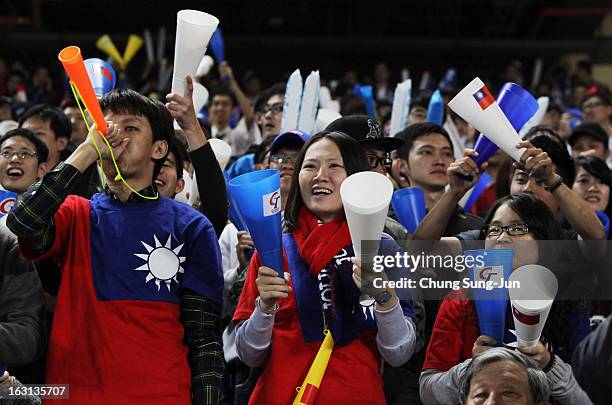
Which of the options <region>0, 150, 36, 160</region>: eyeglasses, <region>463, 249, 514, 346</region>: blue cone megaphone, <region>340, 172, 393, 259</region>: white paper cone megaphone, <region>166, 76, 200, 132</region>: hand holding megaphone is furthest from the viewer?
<region>0, 150, 36, 160</region>: eyeglasses

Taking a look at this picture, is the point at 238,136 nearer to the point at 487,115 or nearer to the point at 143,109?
the point at 487,115

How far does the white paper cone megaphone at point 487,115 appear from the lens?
3.88m

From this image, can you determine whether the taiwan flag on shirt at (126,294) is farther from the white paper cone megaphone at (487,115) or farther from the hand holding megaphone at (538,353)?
the white paper cone megaphone at (487,115)

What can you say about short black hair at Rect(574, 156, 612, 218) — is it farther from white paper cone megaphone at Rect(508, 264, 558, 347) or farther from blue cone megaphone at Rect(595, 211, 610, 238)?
white paper cone megaphone at Rect(508, 264, 558, 347)

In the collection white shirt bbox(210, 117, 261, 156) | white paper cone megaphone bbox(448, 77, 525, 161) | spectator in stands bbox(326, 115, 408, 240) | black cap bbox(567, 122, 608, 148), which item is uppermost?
white paper cone megaphone bbox(448, 77, 525, 161)

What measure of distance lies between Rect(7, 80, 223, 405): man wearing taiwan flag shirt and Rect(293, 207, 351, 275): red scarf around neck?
28 cm

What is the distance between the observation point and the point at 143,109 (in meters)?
3.32

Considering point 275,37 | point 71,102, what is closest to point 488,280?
point 71,102

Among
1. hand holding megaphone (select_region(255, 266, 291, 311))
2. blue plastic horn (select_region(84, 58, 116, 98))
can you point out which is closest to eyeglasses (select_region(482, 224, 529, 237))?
hand holding megaphone (select_region(255, 266, 291, 311))

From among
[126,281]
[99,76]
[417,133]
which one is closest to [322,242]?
[126,281]

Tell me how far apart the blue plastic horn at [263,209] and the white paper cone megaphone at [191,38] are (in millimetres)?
503

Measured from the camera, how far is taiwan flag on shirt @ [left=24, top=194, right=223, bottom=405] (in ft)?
9.78

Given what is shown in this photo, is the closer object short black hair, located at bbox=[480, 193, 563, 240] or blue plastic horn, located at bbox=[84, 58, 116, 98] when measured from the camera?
short black hair, located at bbox=[480, 193, 563, 240]

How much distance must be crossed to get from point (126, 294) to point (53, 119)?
252 centimetres
